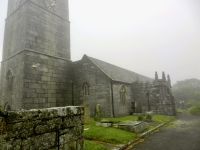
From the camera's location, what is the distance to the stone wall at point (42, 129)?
2.48 m

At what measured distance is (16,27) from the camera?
15.1 metres

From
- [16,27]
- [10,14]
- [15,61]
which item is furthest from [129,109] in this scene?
[10,14]

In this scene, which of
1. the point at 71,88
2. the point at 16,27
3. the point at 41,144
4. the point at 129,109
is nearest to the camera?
the point at 41,144

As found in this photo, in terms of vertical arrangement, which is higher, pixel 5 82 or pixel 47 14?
pixel 47 14

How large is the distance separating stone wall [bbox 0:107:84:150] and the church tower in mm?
10277

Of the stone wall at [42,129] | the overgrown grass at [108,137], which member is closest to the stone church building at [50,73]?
the overgrown grass at [108,137]

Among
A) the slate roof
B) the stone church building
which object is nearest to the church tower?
the stone church building

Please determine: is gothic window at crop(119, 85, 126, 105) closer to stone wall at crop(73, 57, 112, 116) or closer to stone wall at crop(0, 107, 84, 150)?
stone wall at crop(73, 57, 112, 116)

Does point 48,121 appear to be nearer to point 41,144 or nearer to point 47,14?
point 41,144

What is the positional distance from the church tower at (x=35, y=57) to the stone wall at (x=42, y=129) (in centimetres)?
1028

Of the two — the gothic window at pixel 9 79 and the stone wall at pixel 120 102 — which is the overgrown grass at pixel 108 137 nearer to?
the stone wall at pixel 120 102

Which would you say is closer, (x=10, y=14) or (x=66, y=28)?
(x=10, y=14)

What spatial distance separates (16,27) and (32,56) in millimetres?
4113

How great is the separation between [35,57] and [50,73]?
2204mm
